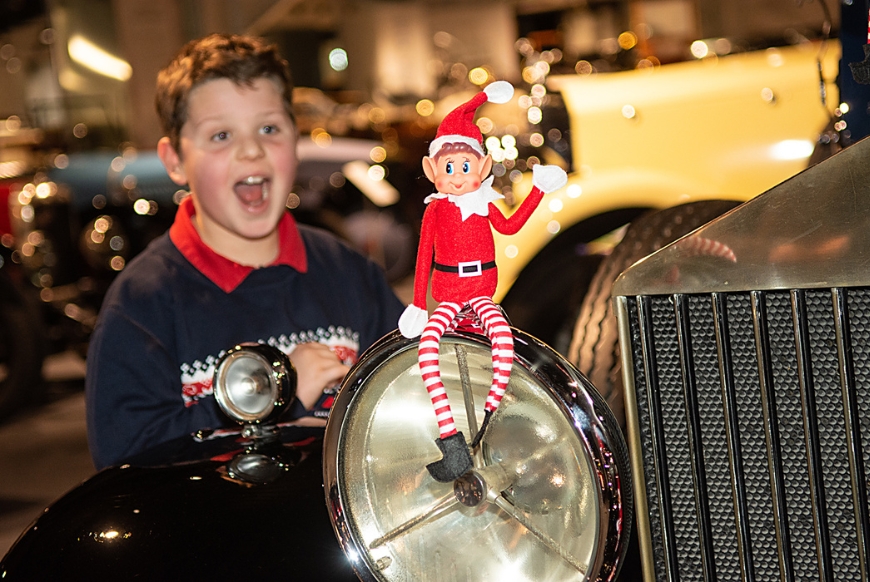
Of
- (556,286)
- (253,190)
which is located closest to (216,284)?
(253,190)

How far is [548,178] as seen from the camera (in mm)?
1141

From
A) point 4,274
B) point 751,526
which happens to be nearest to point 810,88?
point 751,526

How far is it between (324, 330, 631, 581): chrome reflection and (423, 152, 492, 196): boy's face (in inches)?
7.2

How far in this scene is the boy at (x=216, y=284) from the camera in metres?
1.81

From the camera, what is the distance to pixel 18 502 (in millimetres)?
3924

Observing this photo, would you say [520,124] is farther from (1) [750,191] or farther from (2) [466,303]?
(2) [466,303]

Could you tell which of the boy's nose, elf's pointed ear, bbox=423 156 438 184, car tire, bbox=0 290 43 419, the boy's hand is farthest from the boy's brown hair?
car tire, bbox=0 290 43 419

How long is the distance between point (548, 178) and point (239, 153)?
0.95m

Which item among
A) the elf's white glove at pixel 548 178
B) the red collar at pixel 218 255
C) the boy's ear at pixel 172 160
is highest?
the boy's ear at pixel 172 160

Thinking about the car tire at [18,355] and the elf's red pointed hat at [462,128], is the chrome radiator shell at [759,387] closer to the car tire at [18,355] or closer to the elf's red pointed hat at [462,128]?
the elf's red pointed hat at [462,128]

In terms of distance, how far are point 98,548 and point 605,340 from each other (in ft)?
3.80

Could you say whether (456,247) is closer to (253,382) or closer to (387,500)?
(387,500)

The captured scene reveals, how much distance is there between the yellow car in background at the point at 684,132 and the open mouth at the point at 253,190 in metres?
1.74

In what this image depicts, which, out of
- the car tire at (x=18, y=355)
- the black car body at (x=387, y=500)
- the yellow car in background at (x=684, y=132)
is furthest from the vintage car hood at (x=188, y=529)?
the car tire at (x=18, y=355)
